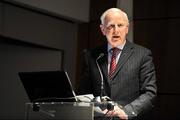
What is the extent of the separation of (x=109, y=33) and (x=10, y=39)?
1.99 m

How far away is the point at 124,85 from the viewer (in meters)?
2.71

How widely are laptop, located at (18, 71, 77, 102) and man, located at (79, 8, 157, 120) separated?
28 cm

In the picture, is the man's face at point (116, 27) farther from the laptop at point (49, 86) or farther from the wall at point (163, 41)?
the wall at point (163, 41)

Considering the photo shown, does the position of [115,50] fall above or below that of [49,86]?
above

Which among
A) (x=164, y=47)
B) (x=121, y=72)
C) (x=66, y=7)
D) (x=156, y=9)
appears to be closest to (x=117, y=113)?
(x=121, y=72)

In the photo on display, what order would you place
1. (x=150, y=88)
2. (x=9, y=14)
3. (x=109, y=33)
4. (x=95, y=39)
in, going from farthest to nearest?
(x=95, y=39) → (x=9, y=14) → (x=109, y=33) → (x=150, y=88)

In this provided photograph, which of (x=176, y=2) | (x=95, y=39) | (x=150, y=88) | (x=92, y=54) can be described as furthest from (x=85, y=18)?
(x=150, y=88)

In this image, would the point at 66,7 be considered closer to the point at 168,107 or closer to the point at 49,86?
the point at 168,107

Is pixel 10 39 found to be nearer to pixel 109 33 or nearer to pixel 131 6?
pixel 131 6

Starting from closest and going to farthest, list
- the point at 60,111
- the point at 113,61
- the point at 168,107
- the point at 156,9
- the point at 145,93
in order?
the point at 60,111 → the point at 145,93 → the point at 113,61 → the point at 168,107 → the point at 156,9

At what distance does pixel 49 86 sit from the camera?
7.90 feet

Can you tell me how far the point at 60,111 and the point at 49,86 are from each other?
0.57ft

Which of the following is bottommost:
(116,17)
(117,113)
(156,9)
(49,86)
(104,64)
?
(117,113)

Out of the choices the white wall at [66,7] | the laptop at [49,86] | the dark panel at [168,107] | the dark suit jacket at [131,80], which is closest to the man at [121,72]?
the dark suit jacket at [131,80]
